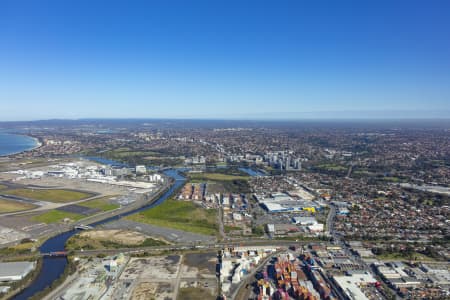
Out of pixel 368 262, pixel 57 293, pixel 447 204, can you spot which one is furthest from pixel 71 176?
pixel 447 204

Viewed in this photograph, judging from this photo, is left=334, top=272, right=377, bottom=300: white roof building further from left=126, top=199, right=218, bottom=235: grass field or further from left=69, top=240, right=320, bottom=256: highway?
left=126, top=199, right=218, bottom=235: grass field

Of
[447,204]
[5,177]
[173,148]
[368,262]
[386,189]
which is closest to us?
[368,262]

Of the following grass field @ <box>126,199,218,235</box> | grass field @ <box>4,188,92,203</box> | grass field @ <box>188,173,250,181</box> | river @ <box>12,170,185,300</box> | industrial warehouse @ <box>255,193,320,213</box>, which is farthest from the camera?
grass field @ <box>188,173,250,181</box>

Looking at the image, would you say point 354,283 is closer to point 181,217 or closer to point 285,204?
point 285,204

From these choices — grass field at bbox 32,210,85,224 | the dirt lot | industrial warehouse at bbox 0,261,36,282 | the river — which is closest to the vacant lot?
the dirt lot

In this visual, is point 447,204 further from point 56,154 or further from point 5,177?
point 56,154
